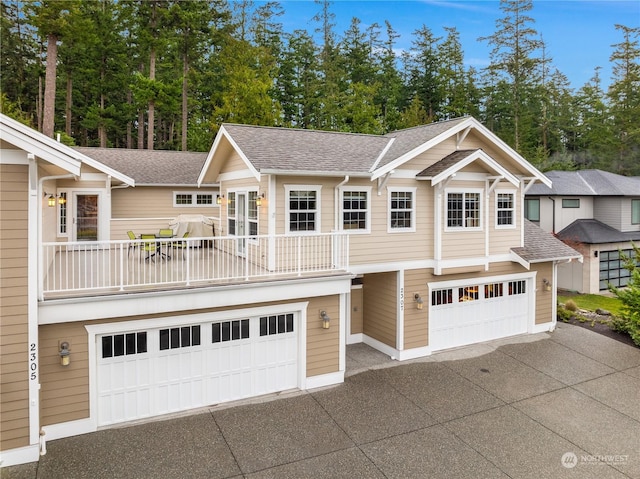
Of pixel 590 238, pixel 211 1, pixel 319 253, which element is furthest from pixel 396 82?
pixel 319 253

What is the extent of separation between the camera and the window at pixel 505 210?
13.0 m

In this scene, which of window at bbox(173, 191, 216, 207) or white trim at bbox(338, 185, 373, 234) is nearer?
white trim at bbox(338, 185, 373, 234)

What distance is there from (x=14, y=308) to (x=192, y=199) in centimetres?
1270

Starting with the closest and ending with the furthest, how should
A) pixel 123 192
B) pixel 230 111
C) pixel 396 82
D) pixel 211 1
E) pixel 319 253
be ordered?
pixel 319 253 → pixel 123 192 → pixel 230 111 → pixel 211 1 → pixel 396 82

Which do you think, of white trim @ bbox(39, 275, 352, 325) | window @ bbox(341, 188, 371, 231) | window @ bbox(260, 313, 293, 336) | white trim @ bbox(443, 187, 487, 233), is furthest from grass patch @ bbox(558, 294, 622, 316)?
window @ bbox(260, 313, 293, 336)

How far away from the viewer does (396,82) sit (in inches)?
1406

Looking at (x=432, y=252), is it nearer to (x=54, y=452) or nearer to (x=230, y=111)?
(x=54, y=452)

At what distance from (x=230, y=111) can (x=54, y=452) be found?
68.9 feet

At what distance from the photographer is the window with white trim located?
1208 centimetres

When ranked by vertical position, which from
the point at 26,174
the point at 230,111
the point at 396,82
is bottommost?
the point at 26,174

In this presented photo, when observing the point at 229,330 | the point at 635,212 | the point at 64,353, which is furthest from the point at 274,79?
the point at 64,353

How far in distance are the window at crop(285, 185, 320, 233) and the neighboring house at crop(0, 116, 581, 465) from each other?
0.05 m

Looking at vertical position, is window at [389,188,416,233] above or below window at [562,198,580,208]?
below

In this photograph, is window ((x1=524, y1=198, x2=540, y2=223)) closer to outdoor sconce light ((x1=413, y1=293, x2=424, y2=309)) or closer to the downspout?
outdoor sconce light ((x1=413, y1=293, x2=424, y2=309))
